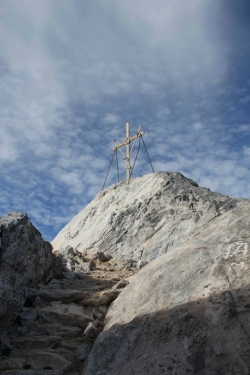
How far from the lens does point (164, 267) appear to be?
9.93m

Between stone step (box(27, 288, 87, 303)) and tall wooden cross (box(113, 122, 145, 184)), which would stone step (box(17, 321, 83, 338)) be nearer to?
stone step (box(27, 288, 87, 303))

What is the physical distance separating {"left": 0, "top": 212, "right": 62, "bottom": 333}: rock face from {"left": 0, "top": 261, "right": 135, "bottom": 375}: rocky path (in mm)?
355

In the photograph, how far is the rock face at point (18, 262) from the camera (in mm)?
9305

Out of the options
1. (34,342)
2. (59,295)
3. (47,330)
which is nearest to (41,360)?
(34,342)

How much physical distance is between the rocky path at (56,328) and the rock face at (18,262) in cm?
35

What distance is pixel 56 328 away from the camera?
9492 mm

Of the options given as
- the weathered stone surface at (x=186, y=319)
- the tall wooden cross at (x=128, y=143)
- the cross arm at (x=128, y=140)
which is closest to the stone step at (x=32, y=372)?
the weathered stone surface at (x=186, y=319)

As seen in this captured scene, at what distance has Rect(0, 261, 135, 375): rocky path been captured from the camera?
787cm

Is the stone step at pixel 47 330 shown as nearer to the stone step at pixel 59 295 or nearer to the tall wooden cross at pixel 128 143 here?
the stone step at pixel 59 295

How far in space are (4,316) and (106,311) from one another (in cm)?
→ 280

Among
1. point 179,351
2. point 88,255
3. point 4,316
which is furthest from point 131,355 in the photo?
point 88,255

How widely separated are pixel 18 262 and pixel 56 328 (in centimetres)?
236

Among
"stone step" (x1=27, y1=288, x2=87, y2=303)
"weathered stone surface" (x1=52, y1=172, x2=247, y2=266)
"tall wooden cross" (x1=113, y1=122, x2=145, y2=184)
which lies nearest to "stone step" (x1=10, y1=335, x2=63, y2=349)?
"stone step" (x1=27, y1=288, x2=87, y2=303)

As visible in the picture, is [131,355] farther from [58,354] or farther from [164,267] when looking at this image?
[164,267]
